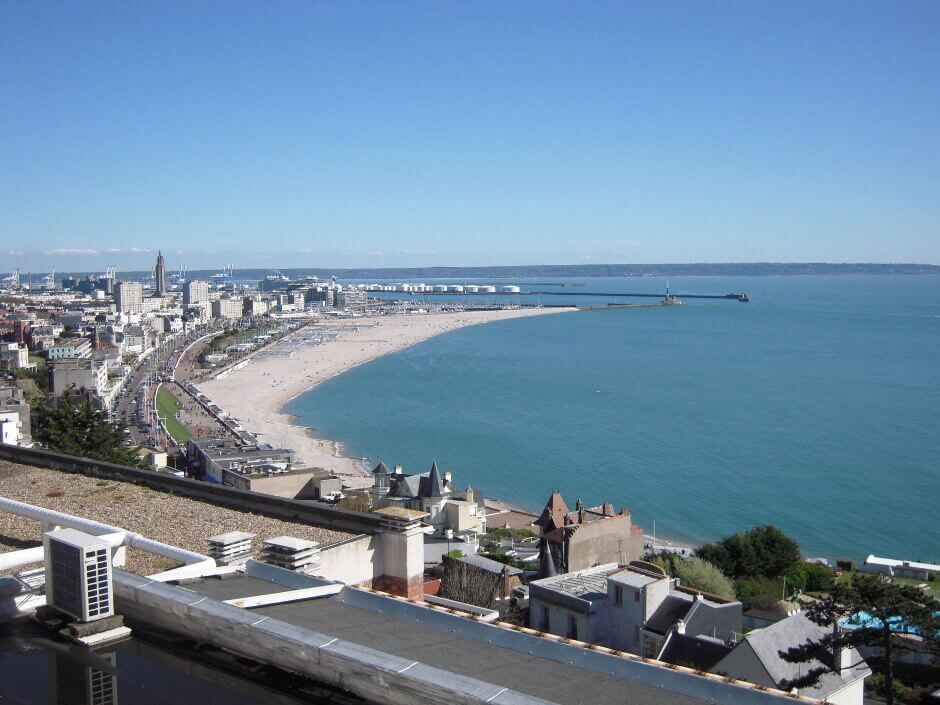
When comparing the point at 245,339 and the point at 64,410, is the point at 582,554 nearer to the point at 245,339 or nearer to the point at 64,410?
the point at 64,410

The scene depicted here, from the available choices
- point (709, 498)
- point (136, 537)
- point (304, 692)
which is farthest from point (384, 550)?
point (709, 498)

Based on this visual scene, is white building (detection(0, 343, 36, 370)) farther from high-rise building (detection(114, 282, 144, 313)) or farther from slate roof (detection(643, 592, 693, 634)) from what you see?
high-rise building (detection(114, 282, 144, 313))

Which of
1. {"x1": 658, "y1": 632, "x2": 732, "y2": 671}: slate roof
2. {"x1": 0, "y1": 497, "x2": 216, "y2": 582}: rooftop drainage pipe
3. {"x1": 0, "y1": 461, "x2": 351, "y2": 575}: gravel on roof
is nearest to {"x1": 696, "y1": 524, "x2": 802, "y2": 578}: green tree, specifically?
{"x1": 658, "y1": 632, "x2": 732, "y2": 671}: slate roof

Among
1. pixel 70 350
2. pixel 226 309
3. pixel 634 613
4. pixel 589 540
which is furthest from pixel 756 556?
pixel 226 309

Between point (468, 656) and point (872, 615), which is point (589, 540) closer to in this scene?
point (872, 615)

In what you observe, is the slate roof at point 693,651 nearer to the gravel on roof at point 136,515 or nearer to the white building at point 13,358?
the gravel on roof at point 136,515

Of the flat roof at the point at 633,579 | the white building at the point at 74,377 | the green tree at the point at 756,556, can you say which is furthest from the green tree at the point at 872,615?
the white building at the point at 74,377
